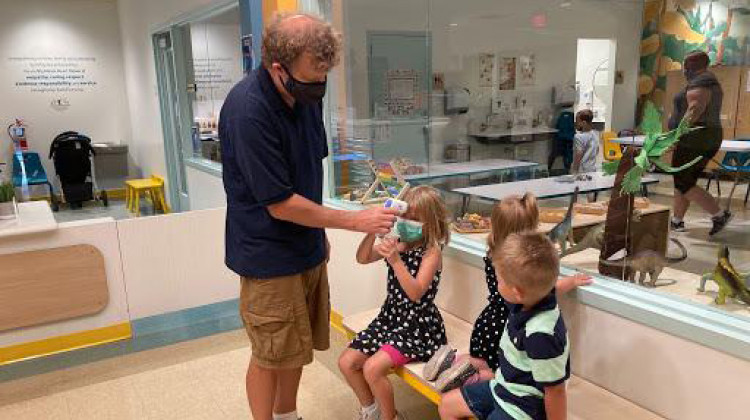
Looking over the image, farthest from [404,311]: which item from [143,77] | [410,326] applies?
[143,77]

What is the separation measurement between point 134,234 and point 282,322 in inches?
59.7

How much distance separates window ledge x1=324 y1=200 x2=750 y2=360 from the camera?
1577mm

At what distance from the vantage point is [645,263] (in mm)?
2045

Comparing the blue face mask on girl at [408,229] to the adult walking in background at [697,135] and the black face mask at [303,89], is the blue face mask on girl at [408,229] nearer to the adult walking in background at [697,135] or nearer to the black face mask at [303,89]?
the black face mask at [303,89]

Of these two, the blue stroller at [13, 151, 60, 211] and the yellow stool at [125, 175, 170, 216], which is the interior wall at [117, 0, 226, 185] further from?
the blue stroller at [13, 151, 60, 211]

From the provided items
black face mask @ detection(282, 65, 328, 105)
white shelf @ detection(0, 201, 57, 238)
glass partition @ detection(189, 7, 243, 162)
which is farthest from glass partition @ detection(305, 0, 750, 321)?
white shelf @ detection(0, 201, 57, 238)

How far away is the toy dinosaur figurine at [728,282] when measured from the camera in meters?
1.79

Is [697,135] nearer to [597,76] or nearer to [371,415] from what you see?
[371,415]

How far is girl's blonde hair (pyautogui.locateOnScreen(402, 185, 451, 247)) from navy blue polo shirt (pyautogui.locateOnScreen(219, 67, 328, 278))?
0.39 metres

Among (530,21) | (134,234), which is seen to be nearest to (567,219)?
(134,234)

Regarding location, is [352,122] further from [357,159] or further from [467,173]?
[467,173]

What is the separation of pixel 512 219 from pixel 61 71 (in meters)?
7.66

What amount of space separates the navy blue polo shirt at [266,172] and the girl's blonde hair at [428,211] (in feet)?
1.28

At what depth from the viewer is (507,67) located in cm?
526
